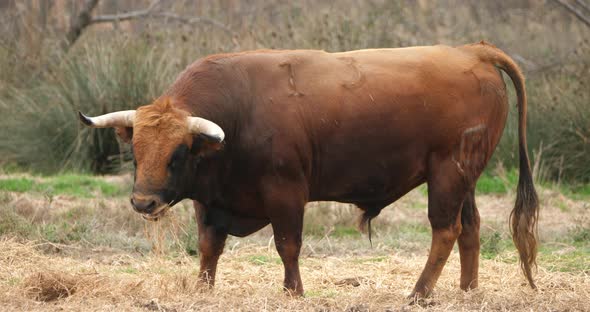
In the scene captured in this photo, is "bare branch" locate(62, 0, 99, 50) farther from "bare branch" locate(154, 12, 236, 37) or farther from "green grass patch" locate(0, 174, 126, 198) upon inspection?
"green grass patch" locate(0, 174, 126, 198)

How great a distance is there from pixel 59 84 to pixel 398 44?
4952 mm

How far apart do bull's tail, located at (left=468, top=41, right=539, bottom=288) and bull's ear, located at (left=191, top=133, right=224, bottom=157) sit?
209 cm

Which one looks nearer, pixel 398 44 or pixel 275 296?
pixel 275 296

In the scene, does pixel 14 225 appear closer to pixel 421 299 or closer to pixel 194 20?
pixel 421 299

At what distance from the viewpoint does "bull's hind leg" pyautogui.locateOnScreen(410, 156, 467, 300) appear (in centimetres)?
713

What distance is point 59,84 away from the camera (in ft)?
47.8

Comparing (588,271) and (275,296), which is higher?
(275,296)

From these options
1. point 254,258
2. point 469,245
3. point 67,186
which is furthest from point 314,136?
point 67,186

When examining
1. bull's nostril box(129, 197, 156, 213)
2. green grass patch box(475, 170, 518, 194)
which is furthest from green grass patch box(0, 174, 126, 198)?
bull's nostril box(129, 197, 156, 213)

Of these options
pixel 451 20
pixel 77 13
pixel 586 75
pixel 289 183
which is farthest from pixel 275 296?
pixel 451 20

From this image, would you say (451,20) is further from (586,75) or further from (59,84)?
(59,84)

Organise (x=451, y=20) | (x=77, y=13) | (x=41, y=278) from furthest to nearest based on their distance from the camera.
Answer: (x=451, y=20), (x=77, y=13), (x=41, y=278)

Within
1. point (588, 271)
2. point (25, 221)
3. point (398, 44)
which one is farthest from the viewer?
point (398, 44)

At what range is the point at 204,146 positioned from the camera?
21.9 feet
